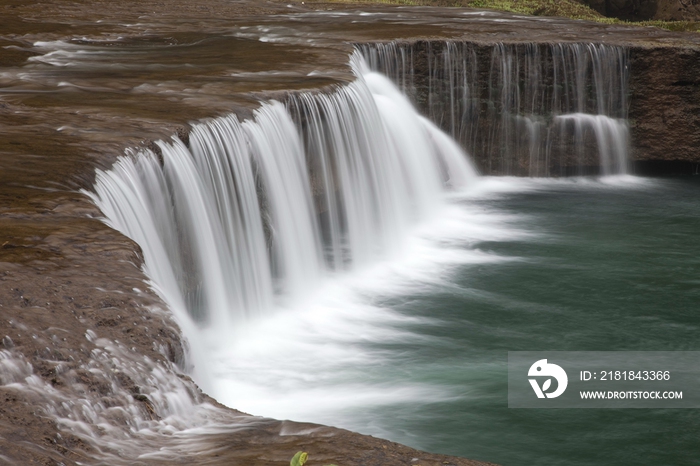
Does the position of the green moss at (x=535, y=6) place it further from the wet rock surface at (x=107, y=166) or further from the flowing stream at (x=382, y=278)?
the flowing stream at (x=382, y=278)

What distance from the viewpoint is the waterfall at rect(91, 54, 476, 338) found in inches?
251

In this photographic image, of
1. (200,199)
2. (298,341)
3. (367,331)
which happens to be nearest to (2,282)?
(200,199)

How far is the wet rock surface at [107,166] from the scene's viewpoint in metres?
3.41

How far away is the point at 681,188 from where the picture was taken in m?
13.3

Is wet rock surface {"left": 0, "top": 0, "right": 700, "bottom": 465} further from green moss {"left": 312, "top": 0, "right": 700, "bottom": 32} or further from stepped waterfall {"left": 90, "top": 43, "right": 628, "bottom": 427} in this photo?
green moss {"left": 312, "top": 0, "right": 700, "bottom": 32}

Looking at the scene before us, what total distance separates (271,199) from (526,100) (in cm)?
673

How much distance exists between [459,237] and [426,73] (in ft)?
11.9

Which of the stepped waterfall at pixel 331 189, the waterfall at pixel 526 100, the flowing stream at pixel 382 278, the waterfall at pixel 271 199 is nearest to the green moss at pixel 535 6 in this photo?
the waterfall at pixel 526 100

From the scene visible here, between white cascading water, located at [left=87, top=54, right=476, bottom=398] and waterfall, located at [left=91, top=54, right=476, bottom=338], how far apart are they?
0.01 metres

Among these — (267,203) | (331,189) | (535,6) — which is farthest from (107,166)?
(535,6)

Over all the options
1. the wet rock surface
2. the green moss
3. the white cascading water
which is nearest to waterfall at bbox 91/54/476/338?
the white cascading water

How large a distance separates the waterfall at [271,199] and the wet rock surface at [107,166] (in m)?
0.26

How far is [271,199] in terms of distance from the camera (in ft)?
26.8

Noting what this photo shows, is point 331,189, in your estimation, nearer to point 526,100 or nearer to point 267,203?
point 267,203
